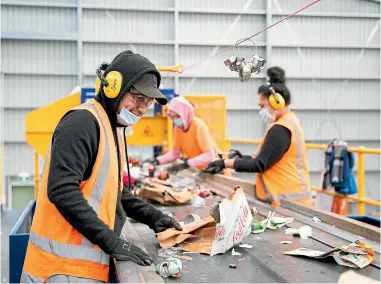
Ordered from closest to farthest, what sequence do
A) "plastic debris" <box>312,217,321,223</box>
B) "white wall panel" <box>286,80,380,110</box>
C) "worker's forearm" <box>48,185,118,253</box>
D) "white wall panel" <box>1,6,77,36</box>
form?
"worker's forearm" <box>48,185,118,253</box> < "plastic debris" <box>312,217,321,223</box> < "white wall panel" <box>1,6,77,36</box> < "white wall panel" <box>286,80,380,110</box>

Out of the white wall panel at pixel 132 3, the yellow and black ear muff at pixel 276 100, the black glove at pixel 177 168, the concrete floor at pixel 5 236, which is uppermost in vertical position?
the white wall panel at pixel 132 3

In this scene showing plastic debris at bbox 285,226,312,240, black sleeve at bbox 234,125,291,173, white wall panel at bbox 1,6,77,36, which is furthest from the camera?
white wall panel at bbox 1,6,77,36

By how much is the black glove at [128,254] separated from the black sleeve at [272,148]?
4.78 ft

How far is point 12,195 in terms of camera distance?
9523mm

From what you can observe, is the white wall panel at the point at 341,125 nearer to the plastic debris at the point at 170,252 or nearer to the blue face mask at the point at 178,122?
the blue face mask at the point at 178,122

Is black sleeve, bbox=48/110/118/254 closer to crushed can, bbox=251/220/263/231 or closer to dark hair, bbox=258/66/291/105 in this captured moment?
crushed can, bbox=251/220/263/231

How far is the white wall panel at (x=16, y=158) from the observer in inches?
404

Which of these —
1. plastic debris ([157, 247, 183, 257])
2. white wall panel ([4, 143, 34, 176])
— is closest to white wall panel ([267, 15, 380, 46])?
white wall panel ([4, 143, 34, 176])

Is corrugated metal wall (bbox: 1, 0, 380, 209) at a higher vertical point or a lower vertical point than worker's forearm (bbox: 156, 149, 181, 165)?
higher

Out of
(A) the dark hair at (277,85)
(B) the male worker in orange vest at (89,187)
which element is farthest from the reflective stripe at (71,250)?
(A) the dark hair at (277,85)

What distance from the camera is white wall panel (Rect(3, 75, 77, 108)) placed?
1026 centimetres

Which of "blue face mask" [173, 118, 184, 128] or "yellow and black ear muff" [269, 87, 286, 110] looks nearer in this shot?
"yellow and black ear muff" [269, 87, 286, 110]

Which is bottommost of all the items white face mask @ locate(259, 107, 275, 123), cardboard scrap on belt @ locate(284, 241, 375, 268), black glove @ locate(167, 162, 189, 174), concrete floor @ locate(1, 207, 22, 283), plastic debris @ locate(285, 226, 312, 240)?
concrete floor @ locate(1, 207, 22, 283)

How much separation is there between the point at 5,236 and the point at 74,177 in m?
4.01
